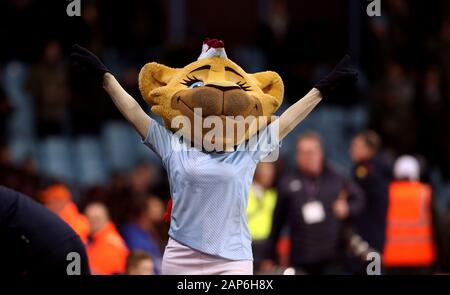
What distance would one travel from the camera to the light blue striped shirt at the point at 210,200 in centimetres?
659

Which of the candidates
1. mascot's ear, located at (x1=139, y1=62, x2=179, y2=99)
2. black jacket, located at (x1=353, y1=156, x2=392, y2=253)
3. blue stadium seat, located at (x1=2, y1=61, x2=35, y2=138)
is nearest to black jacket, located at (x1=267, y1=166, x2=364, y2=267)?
black jacket, located at (x1=353, y1=156, x2=392, y2=253)

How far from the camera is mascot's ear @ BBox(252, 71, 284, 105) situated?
272 inches

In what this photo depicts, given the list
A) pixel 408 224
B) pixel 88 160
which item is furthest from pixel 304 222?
pixel 88 160

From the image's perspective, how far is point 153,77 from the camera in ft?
22.6

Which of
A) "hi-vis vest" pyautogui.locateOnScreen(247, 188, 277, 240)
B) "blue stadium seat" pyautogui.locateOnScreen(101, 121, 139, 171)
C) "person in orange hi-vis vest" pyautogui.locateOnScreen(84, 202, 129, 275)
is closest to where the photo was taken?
"person in orange hi-vis vest" pyautogui.locateOnScreen(84, 202, 129, 275)

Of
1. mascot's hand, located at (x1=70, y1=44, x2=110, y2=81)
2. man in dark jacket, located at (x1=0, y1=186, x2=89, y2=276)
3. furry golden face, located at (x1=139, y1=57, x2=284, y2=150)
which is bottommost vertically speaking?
man in dark jacket, located at (x1=0, y1=186, x2=89, y2=276)

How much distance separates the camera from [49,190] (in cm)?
999

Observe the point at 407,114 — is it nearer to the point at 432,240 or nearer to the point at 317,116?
the point at 317,116

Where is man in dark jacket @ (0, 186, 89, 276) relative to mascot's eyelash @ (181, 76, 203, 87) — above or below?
below

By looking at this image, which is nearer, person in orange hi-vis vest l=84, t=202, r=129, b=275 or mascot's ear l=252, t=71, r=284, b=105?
mascot's ear l=252, t=71, r=284, b=105

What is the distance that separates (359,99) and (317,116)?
1.66 ft

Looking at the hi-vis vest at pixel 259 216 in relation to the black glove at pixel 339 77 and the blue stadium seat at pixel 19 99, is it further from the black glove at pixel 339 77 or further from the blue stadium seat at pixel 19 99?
the black glove at pixel 339 77

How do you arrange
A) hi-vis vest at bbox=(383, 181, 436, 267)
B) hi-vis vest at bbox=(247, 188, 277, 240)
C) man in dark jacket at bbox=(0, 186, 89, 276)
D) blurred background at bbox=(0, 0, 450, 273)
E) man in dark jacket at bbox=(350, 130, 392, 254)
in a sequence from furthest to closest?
blurred background at bbox=(0, 0, 450, 273) → hi-vis vest at bbox=(247, 188, 277, 240) → hi-vis vest at bbox=(383, 181, 436, 267) → man in dark jacket at bbox=(350, 130, 392, 254) → man in dark jacket at bbox=(0, 186, 89, 276)

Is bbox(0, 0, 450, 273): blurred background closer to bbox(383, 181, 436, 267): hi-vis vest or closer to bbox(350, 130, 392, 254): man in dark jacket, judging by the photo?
bbox(383, 181, 436, 267): hi-vis vest
